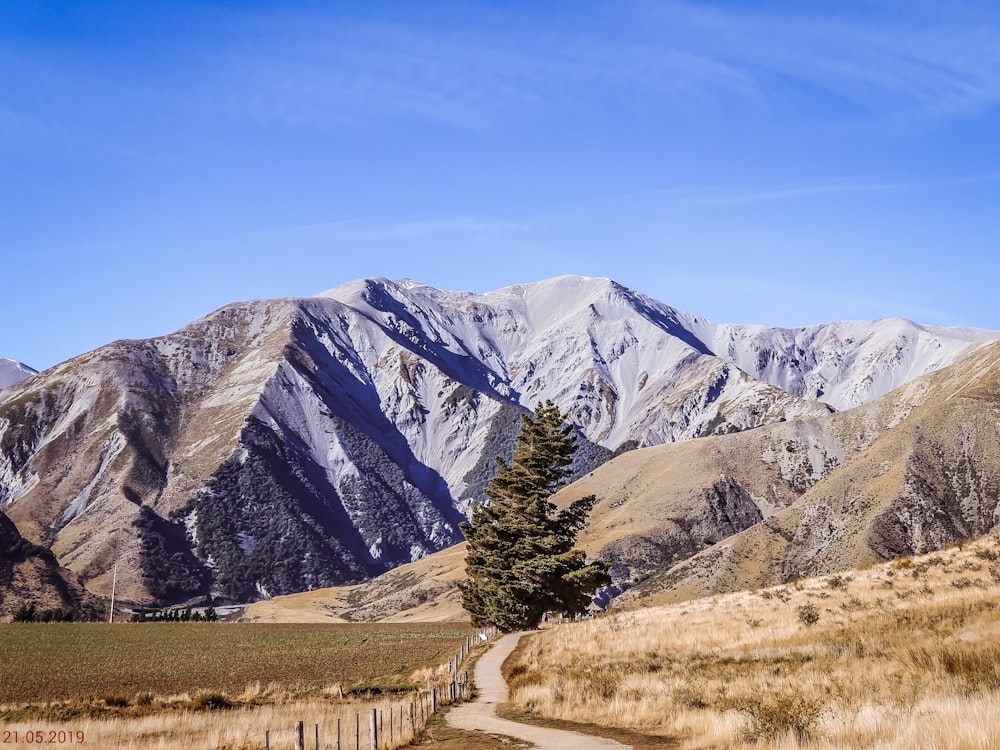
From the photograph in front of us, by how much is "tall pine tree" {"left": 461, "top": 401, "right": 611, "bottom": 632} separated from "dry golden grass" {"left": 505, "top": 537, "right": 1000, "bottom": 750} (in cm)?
1284

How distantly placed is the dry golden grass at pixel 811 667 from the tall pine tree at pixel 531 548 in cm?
1284

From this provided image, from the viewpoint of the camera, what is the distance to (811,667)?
21359mm

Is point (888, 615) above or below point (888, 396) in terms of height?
below

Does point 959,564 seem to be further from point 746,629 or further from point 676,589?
point 676,589

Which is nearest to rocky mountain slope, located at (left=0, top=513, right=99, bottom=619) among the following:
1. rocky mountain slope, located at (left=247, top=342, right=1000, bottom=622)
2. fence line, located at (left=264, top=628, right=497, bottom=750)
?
rocky mountain slope, located at (left=247, top=342, right=1000, bottom=622)

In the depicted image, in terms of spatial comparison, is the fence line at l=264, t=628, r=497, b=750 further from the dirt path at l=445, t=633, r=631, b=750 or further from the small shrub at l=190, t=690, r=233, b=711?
the small shrub at l=190, t=690, r=233, b=711

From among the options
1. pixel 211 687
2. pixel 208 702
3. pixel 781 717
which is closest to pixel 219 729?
pixel 208 702

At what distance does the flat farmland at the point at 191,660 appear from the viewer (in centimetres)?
4022

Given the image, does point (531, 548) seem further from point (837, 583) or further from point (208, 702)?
point (208, 702)

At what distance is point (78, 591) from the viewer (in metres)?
153

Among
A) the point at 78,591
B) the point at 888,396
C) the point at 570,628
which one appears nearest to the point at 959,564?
the point at 570,628

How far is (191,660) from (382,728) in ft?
133

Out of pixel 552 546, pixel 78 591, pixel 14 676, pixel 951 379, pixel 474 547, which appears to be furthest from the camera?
pixel 78 591

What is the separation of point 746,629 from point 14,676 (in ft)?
116
